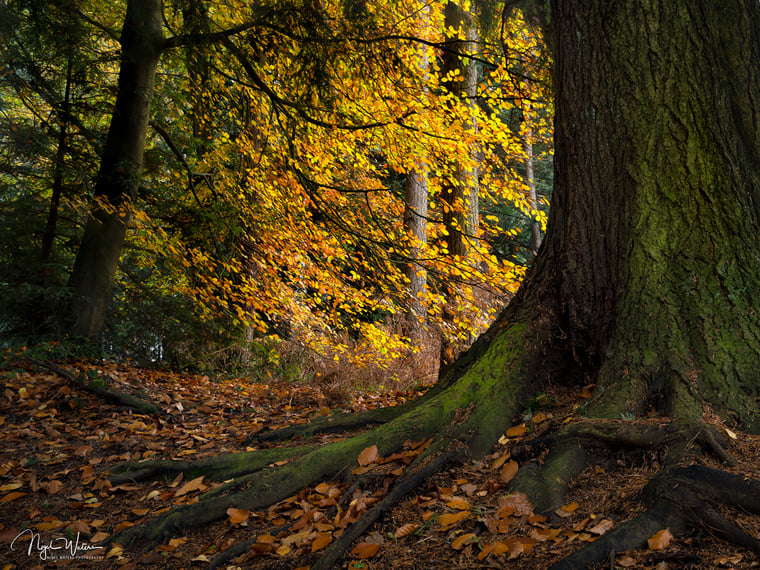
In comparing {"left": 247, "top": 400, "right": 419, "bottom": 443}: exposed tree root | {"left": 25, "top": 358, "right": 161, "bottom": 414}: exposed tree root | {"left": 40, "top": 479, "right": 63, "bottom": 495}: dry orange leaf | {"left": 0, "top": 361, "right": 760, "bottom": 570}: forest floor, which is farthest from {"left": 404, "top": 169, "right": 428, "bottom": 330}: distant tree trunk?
{"left": 40, "top": 479, "right": 63, "bottom": 495}: dry orange leaf

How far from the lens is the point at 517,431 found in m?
2.97

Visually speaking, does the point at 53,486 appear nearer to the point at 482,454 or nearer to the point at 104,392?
the point at 104,392

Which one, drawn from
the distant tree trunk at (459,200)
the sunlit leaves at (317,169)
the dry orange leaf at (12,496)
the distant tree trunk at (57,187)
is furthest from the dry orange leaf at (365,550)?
the distant tree trunk at (57,187)

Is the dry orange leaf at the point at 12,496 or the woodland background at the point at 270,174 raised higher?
the woodland background at the point at 270,174

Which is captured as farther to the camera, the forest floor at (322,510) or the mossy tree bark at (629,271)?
the mossy tree bark at (629,271)

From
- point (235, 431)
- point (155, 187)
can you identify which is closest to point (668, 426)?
point (235, 431)

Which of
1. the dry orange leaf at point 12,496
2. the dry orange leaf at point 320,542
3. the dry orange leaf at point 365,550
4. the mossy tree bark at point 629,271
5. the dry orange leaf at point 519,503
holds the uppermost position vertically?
the mossy tree bark at point 629,271

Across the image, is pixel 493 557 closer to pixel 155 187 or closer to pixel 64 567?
pixel 64 567

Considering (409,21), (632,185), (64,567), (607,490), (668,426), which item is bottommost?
(64,567)

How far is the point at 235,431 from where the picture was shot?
4.94 m

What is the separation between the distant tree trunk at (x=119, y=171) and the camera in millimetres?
7207

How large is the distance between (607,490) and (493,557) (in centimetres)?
67

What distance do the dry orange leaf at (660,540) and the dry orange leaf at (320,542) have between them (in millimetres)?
1439

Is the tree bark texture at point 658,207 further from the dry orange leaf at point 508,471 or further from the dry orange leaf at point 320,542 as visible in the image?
the dry orange leaf at point 320,542
